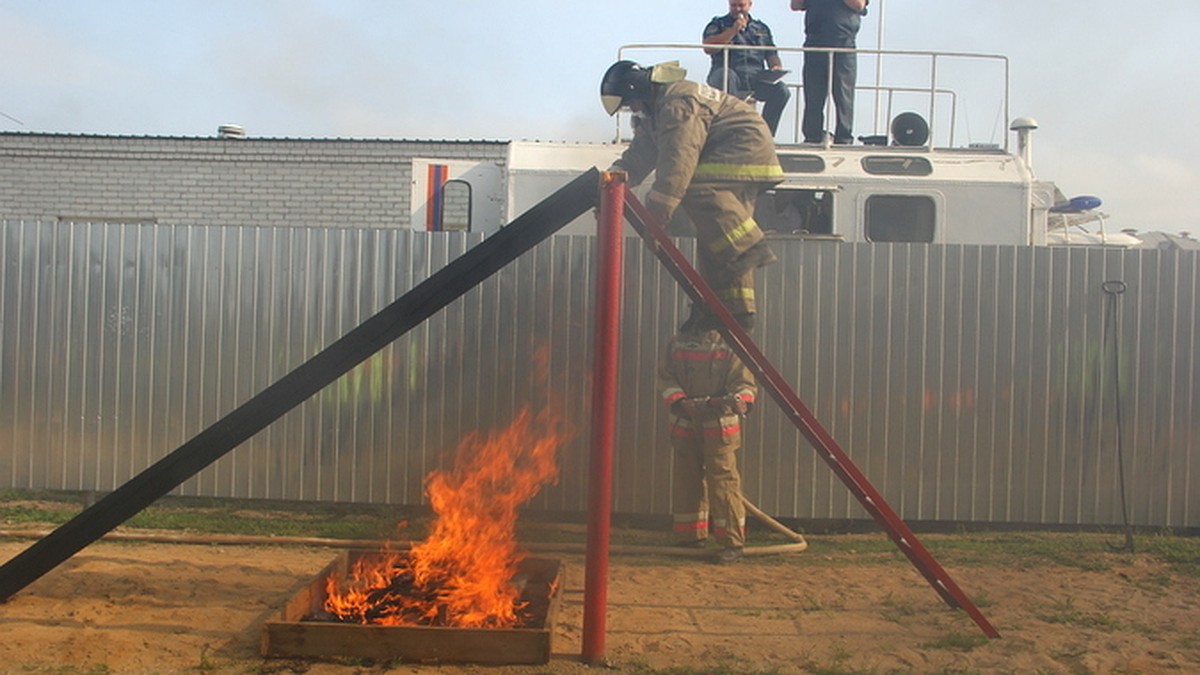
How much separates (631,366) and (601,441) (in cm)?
280

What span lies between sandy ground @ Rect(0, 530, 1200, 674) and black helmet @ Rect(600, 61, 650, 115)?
128 inches

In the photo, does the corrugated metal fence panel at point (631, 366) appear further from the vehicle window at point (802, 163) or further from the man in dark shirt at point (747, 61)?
the man in dark shirt at point (747, 61)

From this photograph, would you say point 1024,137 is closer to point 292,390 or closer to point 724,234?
point 724,234

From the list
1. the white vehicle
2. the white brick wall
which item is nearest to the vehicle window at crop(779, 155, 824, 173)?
the white vehicle

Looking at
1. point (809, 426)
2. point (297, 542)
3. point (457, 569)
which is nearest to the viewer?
point (809, 426)

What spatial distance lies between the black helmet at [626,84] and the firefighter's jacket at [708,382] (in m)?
1.71

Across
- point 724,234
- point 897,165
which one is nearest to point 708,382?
point 724,234

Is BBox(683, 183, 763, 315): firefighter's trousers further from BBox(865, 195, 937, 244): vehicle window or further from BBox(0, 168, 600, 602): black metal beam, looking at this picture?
BBox(0, 168, 600, 602): black metal beam

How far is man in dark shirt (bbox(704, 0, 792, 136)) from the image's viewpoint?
8031mm

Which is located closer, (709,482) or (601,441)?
(601,441)

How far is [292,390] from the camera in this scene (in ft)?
14.3

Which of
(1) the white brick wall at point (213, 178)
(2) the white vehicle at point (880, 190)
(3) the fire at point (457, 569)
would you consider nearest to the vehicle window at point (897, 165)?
(2) the white vehicle at point (880, 190)

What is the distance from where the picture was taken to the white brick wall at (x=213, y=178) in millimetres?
15492

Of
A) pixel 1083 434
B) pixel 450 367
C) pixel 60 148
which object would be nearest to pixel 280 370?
pixel 450 367
